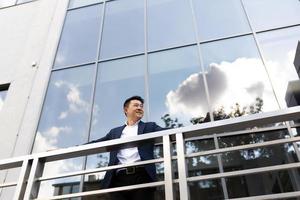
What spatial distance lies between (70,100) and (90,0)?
302cm

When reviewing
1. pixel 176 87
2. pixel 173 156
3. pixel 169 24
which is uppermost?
pixel 169 24

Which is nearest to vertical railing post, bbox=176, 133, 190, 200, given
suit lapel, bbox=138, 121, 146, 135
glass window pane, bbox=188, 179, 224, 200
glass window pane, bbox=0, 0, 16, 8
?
suit lapel, bbox=138, 121, 146, 135

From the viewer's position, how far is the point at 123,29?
6859 mm

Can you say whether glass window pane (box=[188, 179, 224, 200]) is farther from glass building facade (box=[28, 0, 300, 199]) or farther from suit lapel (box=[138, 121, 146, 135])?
suit lapel (box=[138, 121, 146, 135])

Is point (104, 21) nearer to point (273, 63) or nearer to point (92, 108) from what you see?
point (92, 108)

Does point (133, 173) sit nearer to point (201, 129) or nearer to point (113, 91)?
point (201, 129)

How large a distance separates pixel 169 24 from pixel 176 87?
1712 mm

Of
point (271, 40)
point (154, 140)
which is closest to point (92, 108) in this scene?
point (154, 140)

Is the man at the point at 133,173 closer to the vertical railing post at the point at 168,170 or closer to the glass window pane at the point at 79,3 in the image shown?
the vertical railing post at the point at 168,170

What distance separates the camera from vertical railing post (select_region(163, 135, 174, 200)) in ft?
8.34

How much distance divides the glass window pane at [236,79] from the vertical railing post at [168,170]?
2.37 metres

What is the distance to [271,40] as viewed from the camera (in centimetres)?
575

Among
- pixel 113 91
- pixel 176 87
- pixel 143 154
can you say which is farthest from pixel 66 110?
pixel 143 154

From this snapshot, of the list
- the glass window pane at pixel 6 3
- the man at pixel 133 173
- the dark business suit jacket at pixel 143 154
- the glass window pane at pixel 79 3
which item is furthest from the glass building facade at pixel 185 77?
the glass window pane at pixel 6 3
